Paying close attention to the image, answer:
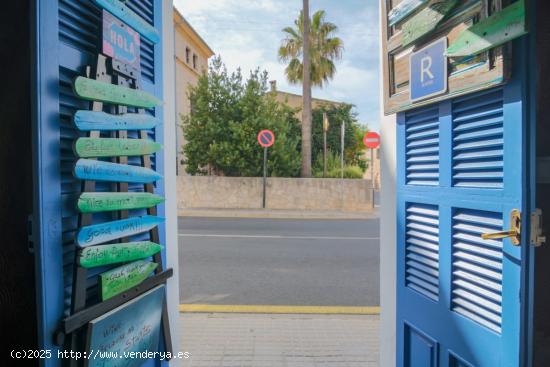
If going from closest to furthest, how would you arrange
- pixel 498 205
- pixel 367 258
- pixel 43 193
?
1. pixel 43 193
2. pixel 498 205
3. pixel 367 258

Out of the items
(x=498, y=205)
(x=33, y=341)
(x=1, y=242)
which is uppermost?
(x=498, y=205)

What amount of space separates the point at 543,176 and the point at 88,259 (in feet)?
6.30

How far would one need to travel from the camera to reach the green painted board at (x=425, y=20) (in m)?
1.68

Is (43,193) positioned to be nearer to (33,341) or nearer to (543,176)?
(33,341)

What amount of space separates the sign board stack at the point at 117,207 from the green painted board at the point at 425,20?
1.41 meters

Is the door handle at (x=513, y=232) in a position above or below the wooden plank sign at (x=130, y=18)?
below

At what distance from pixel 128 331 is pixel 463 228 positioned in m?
1.69

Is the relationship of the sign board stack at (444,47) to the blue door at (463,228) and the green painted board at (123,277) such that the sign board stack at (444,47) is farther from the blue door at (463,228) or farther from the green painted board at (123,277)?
the green painted board at (123,277)

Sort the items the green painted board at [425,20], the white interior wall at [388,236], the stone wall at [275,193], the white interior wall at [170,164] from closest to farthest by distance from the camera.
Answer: the green painted board at [425,20] → the white interior wall at [170,164] → the white interior wall at [388,236] → the stone wall at [275,193]

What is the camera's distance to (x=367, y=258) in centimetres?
688

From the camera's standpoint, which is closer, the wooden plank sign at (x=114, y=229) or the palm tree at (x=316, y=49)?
the wooden plank sign at (x=114, y=229)

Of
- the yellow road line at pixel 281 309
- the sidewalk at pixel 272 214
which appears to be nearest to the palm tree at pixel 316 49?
the sidewalk at pixel 272 214

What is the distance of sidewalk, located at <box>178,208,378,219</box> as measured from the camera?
12.9 metres

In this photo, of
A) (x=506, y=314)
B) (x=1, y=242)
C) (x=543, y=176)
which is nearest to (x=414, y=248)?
(x=506, y=314)
